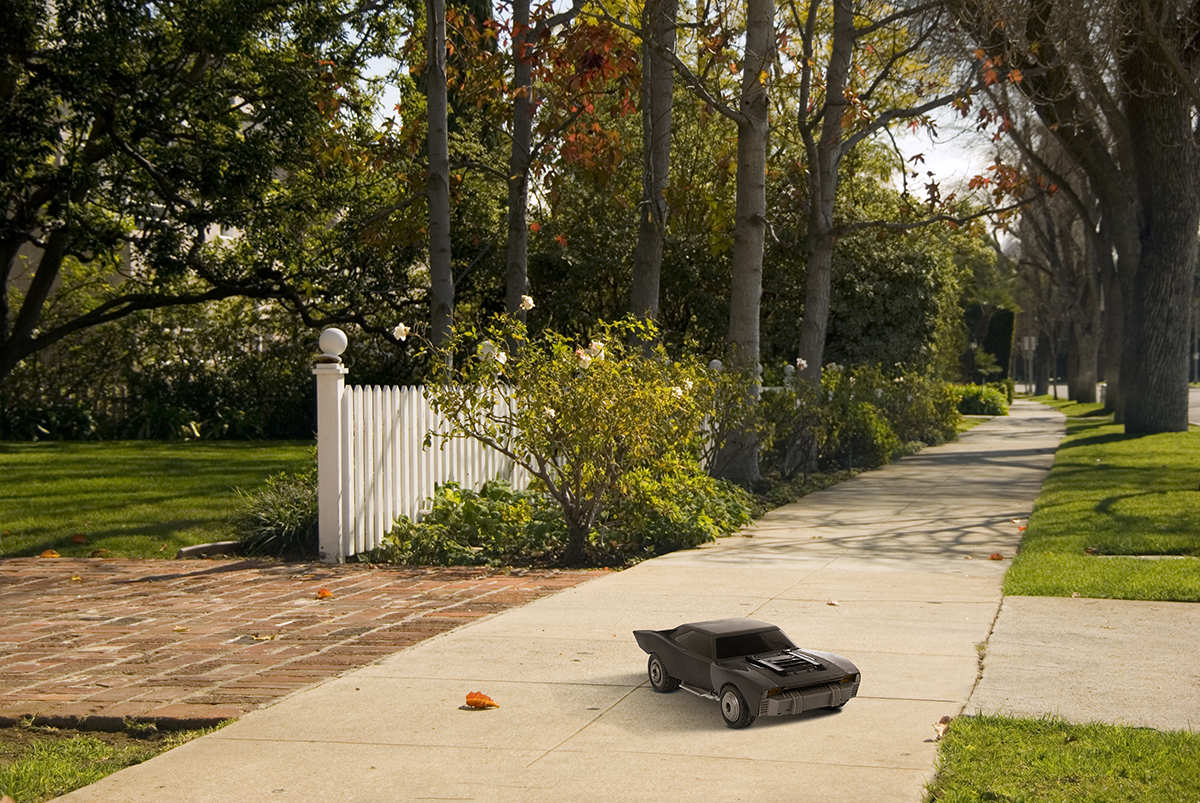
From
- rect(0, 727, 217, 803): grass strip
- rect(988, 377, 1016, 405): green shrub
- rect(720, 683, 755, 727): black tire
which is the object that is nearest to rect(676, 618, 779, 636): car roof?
rect(720, 683, 755, 727): black tire

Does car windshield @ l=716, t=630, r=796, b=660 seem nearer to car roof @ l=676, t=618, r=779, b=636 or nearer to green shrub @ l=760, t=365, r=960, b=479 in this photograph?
car roof @ l=676, t=618, r=779, b=636

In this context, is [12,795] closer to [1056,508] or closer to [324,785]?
[324,785]

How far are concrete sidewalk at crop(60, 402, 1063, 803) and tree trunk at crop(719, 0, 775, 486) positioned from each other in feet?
16.5

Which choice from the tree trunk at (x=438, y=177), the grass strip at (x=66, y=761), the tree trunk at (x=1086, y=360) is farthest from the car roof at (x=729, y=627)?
the tree trunk at (x=1086, y=360)

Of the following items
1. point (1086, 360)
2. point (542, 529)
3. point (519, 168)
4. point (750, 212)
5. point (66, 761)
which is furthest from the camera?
point (1086, 360)

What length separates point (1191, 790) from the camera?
388 centimetres

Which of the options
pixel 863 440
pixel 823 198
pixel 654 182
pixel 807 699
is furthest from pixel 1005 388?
pixel 807 699

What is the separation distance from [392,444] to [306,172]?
37.1ft

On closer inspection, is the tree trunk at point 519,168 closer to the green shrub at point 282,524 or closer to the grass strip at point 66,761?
the green shrub at point 282,524

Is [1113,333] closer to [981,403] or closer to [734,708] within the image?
[981,403]

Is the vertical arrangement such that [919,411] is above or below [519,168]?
below

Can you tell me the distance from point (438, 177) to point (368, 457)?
14.2 ft

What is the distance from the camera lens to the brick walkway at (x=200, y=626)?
525 centimetres

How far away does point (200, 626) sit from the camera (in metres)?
6.86
